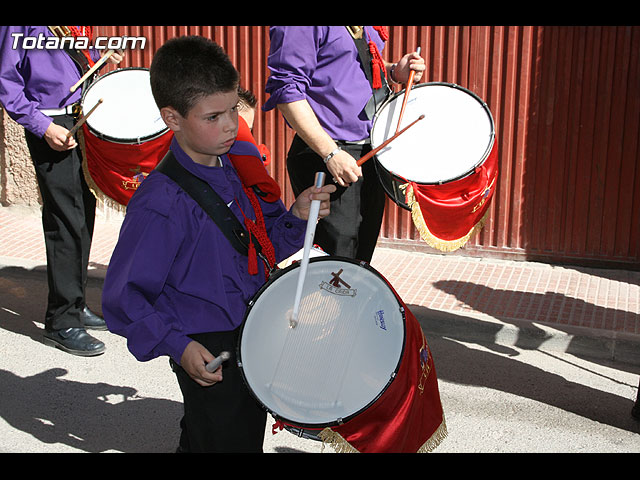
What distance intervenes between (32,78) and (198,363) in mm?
2716

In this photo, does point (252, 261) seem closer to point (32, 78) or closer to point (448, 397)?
point (448, 397)

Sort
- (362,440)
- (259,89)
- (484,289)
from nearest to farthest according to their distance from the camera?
(362,440), (484,289), (259,89)

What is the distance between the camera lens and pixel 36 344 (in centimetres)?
472

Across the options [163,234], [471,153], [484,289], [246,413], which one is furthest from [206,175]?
[484,289]

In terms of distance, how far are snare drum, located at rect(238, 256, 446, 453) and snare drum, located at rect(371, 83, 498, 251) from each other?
1.03 metres

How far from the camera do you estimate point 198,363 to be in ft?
7.42

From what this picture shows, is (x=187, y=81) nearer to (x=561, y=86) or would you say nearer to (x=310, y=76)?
(x=310, y=76)

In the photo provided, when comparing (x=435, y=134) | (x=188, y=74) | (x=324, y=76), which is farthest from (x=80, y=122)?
(x=188, y=74)

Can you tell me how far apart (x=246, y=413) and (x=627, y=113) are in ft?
14.0

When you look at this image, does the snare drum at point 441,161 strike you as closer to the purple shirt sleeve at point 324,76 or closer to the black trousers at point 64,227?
the purple shirt sleeve at point 324,76

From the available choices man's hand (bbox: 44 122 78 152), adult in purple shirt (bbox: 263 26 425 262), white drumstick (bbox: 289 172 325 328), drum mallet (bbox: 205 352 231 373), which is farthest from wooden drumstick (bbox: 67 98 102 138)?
drum mallet (bbox: 205 352 231 373)

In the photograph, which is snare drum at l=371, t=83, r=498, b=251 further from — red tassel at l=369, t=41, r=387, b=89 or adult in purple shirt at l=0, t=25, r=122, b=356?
adult in purple shirt at l=0, t=25, r=122, b=356

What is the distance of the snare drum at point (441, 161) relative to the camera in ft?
11.2

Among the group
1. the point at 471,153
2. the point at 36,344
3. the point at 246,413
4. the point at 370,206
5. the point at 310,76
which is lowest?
the point at 36,344
